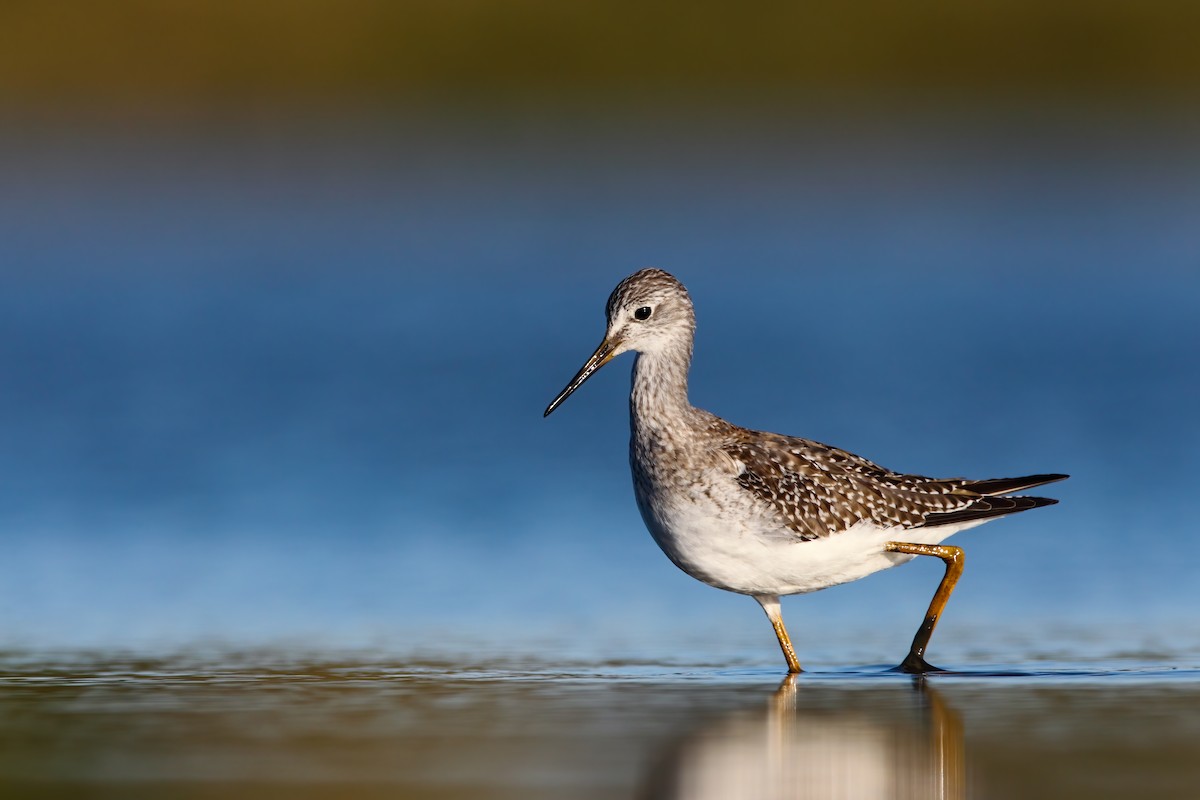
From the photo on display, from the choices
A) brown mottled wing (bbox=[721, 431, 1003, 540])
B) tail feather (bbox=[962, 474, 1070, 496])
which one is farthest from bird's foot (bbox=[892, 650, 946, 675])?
tail feather (bbox=[962, 474, 1070, 496])

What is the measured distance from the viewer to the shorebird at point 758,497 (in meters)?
10.7

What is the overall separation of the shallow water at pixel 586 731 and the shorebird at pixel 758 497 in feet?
1.97

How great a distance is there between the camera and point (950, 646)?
38.1 feet

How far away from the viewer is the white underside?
10609mm

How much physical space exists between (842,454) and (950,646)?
135 centimetres

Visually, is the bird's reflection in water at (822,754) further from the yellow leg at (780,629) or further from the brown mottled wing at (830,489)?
the brown mottled wing at (830,489)

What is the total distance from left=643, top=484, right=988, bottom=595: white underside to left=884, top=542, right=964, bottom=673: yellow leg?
0.41 metres

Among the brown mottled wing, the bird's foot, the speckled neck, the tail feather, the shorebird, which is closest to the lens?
the bird's foot

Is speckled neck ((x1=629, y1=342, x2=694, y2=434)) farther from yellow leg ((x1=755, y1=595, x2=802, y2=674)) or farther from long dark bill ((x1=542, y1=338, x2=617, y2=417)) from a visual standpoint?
yellow leg ((x1=755, y1=595, x2=802, y2=674))

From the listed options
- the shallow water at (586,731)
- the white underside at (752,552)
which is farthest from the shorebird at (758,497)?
the shallow water at (586,731)

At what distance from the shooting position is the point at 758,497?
425 inches

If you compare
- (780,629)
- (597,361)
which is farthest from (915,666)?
(597,361)

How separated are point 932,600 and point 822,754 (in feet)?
11.8

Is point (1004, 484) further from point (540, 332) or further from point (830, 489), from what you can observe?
point (540, 332)
